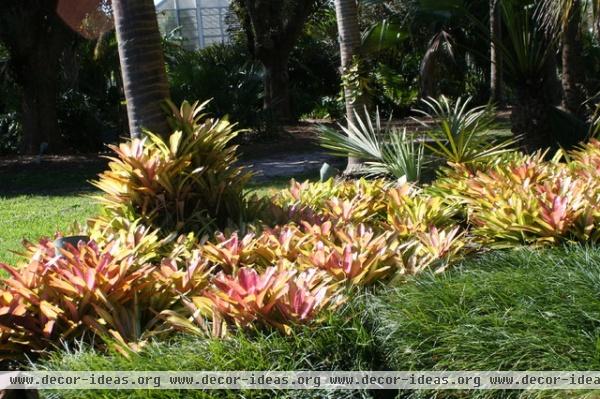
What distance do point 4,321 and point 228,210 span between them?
91.7 inches

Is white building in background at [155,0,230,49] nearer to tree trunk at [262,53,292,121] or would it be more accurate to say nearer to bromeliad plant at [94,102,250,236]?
tree trunk at [262,53,292,121]

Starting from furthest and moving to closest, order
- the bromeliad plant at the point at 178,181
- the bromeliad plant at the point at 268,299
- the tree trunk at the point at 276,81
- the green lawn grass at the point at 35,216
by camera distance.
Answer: the tree trunk at the point at 276,81 < the green lawn grass at the point at 35,216 < the bromeliad plant at the point at 178,181 < the bromeliad plant at the point at 268,299

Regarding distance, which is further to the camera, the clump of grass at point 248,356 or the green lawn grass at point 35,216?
the green lawn grass at point 35,216

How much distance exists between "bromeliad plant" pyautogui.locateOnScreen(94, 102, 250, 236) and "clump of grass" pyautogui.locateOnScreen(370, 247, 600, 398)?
201cm

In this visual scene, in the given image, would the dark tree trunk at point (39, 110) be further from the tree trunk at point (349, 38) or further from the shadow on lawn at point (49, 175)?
the tree trunk at point (349, 38)

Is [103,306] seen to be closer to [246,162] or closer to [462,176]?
[462,176]

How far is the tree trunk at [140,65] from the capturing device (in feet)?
19.5

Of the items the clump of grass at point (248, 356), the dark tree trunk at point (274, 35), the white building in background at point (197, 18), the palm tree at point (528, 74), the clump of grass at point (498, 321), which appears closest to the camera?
the clump of grass at point (248, 356)

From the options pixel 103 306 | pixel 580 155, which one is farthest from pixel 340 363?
pixel 580 155

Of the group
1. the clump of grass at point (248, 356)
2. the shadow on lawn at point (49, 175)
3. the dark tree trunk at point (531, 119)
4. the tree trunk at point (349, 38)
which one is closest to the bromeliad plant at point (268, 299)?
the clump of grass at point (248, 356)

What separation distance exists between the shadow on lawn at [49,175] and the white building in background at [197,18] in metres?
20.5

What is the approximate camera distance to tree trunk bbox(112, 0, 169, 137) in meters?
5.93

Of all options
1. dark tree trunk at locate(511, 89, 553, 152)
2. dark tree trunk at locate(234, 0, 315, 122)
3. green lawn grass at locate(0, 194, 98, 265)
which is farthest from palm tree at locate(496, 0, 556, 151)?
dark tree trunk at locate(234, 0, 315, 122)

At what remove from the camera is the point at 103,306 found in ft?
13.4
